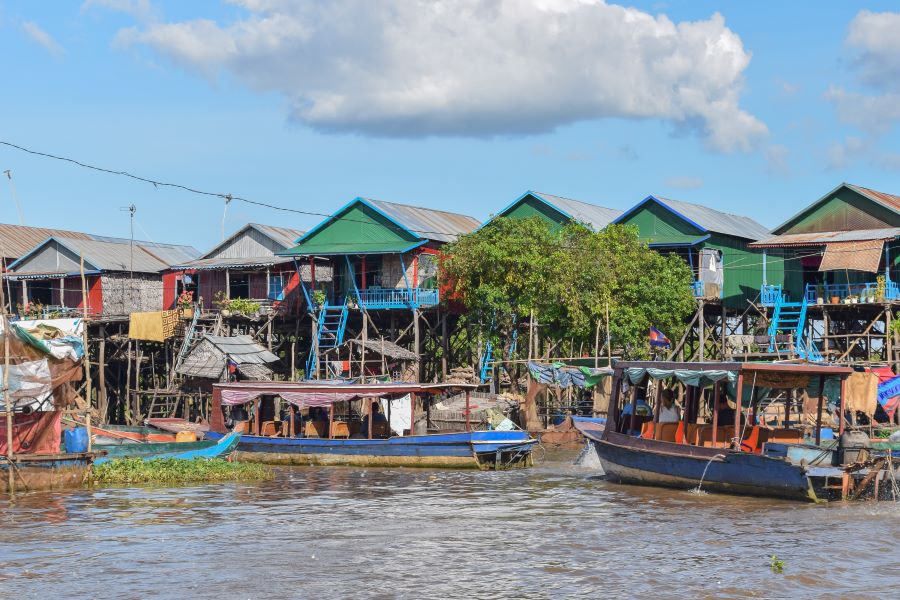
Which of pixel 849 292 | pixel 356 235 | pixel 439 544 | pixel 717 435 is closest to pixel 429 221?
pixel 356 235

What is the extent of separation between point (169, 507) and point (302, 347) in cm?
2310

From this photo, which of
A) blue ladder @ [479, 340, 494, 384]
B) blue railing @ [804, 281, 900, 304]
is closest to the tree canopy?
blue ladder @ [479, 340, 494, 384]

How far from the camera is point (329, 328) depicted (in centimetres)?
3919

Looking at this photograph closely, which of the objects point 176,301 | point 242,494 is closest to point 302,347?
point 176,301

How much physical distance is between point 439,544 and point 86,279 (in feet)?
98.3

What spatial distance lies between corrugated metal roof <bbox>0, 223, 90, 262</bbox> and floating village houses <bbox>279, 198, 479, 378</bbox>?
12955mm

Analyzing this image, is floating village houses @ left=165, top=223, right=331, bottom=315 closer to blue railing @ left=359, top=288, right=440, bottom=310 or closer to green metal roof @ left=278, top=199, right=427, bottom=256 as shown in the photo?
green metal roof @ left=278, top=199, right=427, bottom=256

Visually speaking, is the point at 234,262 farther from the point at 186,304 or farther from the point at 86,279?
the point at 86,279

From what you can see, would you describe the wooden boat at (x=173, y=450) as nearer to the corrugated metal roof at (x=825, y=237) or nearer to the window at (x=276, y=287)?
the window at (x=276, y=287)

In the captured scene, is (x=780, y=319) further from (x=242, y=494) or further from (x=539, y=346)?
(x=242, y=494)

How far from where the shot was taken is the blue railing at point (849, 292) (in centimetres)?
3219

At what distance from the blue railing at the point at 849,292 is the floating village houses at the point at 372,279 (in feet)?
38.4

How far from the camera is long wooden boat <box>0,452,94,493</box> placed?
19906 mm

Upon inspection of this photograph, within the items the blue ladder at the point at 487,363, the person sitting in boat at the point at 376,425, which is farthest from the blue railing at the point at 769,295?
the person sitting in boat at the point at 376,425
